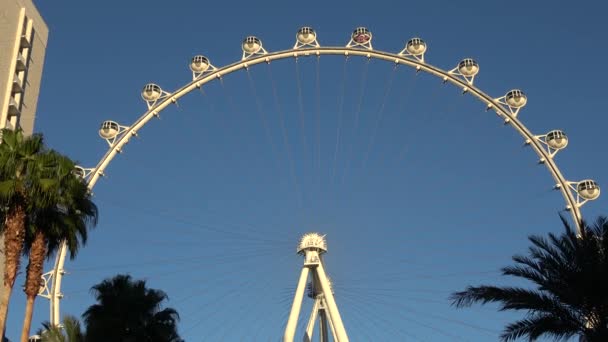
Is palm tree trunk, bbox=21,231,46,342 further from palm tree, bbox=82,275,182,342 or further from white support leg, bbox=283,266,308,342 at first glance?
white support leg, bbox=283,266,308,342

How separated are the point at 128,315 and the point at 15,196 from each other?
1011 cm

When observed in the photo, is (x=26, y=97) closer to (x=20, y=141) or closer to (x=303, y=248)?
(x=303, y=248)

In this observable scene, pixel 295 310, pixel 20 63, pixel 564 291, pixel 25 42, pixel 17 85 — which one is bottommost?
pixel 564 291

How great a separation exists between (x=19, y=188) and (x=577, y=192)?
1301 inches

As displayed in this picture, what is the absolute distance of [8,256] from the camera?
24.7 meters

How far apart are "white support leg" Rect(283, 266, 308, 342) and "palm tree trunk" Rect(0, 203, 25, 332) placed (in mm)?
21995

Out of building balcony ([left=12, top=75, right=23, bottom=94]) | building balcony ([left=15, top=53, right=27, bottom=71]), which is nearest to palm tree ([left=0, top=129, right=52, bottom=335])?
building balcony ([left=12, top=75, right=23, bottom=94])

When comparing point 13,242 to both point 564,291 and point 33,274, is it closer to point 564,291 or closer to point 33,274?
point 33,274

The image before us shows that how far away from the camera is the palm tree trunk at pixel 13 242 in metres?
24.6

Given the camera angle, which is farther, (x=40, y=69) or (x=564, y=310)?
(x=40, y=69)

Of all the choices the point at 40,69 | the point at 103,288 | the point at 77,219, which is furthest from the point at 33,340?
the point at 40,69

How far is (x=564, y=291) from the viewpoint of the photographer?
22.8m

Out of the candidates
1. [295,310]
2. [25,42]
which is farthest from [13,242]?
[25,42]

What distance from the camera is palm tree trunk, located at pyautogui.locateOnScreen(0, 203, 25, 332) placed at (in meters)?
24.6
